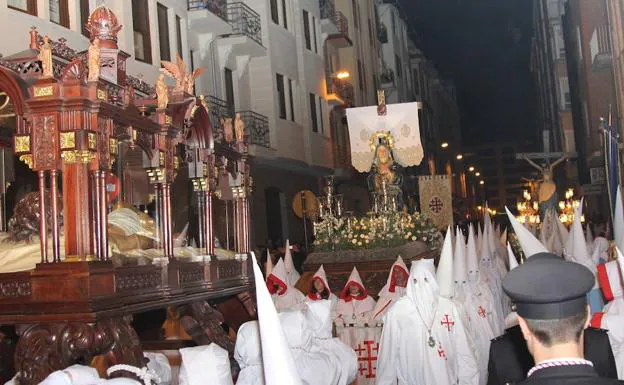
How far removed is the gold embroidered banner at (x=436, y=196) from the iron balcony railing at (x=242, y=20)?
5926 mm

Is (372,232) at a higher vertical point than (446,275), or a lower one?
higher

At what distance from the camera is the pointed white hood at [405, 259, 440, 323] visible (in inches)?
377

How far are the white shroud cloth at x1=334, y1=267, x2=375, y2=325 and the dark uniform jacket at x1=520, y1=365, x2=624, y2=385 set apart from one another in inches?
359

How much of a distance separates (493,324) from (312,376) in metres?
5.55

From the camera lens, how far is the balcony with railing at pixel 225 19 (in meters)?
20.5

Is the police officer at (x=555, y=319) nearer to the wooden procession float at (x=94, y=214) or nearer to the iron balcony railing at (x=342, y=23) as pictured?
the wooden procession float at (x=94, y=214)

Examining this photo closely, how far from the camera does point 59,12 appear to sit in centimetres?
1459

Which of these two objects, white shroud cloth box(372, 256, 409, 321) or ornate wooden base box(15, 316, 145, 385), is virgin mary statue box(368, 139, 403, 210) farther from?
ornate wooden base box(15, 316, 145, 385)

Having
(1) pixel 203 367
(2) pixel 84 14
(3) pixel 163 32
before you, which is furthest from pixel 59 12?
(1) pixel 203 367

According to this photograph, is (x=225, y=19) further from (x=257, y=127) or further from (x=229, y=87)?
(x=257, y=127)

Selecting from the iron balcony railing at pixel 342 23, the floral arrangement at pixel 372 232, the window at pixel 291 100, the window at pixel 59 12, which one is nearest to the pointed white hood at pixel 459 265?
the floral arrangement at pixel 372 232

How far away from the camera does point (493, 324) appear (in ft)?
39.9

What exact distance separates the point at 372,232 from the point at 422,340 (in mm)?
6445

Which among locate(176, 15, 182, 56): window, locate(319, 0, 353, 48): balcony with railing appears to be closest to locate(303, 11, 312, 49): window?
locate(319, 0, 353, 48): balcony with railing
